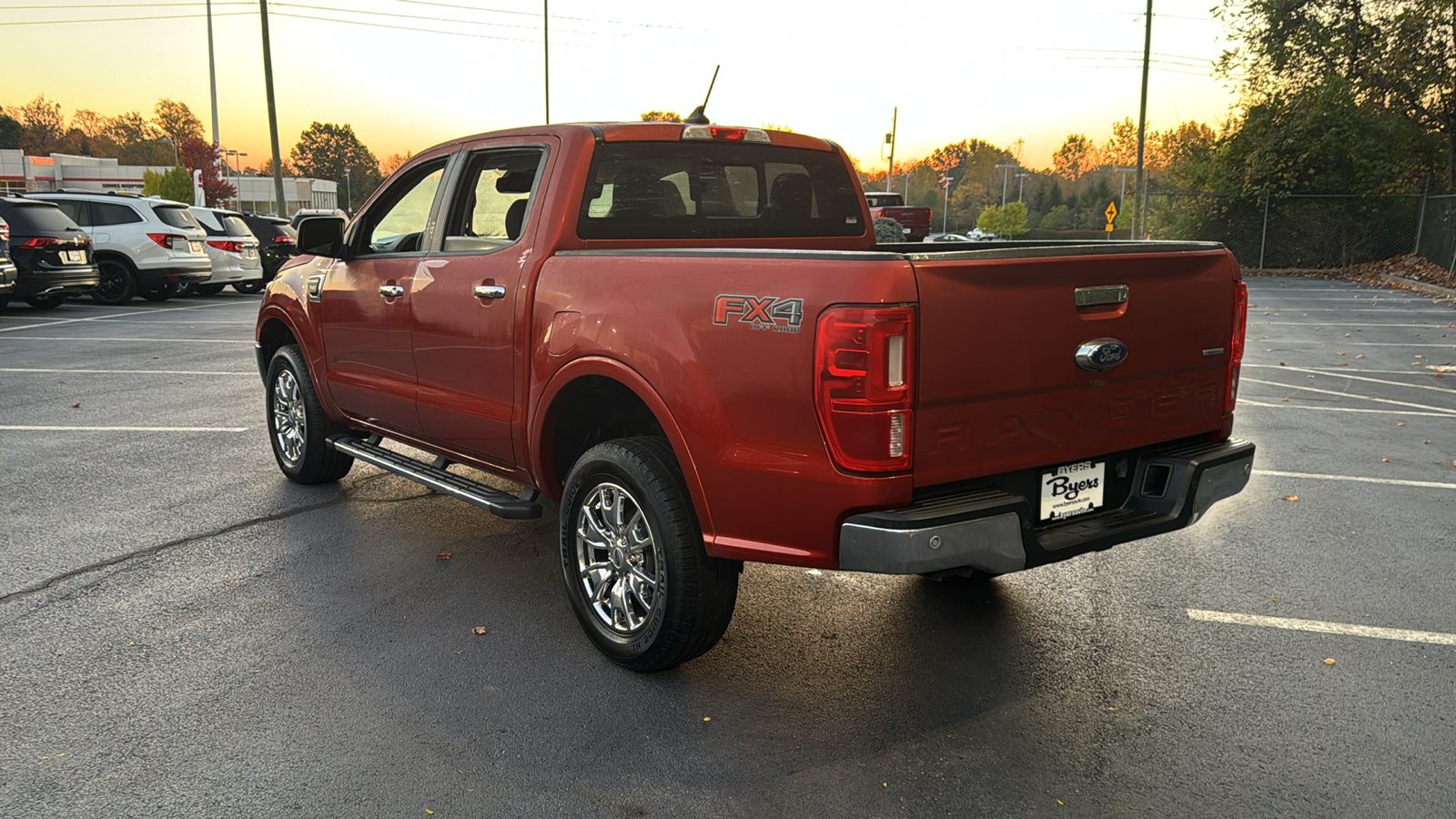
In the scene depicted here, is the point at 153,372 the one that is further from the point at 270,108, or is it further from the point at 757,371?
the point at 270,108

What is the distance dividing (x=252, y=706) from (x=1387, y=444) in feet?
24.7

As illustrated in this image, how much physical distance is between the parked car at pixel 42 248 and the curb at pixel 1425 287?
2470 cm

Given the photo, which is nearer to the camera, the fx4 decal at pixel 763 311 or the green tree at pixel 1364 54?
the fx4 decal at pixel 763 311

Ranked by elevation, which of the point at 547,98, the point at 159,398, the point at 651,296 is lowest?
the point at 159,398

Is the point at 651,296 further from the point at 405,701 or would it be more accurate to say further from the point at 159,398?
the point at 159,398

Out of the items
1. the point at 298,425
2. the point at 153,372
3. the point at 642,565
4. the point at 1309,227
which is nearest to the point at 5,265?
the point at 153,372

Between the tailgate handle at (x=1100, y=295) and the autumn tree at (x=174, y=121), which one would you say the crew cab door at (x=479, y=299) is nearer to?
the tailgate handle at (x=1100, y=295)

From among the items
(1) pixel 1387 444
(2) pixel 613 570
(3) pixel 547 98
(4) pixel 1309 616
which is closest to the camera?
(2) pixel 613 570

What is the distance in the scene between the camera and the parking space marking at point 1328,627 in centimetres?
416

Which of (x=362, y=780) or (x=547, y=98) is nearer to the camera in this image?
(x=362, y=780)

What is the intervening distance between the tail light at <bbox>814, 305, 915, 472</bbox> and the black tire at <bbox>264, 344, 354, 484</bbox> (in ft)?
13.1

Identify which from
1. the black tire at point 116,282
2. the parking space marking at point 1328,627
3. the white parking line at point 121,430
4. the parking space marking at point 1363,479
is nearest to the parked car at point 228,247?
the black tire at point 116,282

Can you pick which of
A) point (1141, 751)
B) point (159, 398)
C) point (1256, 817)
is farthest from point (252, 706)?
point (159, 398)

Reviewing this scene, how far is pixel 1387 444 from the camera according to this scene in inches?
303
